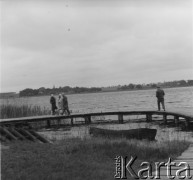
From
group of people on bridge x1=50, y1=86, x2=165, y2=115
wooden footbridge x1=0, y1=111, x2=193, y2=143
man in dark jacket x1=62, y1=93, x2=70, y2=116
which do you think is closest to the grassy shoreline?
wooden footbridge x1=0, y1=111, x2=193, y2=143

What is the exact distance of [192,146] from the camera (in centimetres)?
1290

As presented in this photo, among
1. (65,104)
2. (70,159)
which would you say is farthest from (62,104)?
(70,159)

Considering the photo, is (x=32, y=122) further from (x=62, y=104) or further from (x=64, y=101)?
(x=64, y=101)

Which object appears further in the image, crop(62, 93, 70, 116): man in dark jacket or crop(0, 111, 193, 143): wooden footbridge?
crop(62, 93, 70, 116): man in dark jacket

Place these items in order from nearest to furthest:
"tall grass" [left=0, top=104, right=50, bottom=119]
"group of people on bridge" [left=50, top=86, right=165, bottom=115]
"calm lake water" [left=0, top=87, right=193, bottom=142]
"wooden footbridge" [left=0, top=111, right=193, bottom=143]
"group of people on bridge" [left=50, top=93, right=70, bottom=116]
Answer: "wooden footbridge" [left=0, top=111, right=193, bottom=143], "calm lake water" [left=0, top=87, right=193, bottom=142], "group of people on bridge" [left=50, top=86, right=165, bottom=115], "group of people on bridge" [left=50, top=93, right=70, bottom=116], "tall grass" [left=0, top=104, right=50, bottom=119]

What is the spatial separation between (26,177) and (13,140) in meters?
5.51

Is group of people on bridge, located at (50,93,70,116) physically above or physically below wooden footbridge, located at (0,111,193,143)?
above

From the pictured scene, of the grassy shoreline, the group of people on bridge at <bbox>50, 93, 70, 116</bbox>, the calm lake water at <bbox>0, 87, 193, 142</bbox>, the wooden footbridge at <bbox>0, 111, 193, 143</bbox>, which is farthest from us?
the group of people on bridge at <bbox>50, 93, 70, 116</bbox>

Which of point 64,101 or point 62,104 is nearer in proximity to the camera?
point 64,101

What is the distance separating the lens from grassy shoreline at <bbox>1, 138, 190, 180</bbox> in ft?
28.1

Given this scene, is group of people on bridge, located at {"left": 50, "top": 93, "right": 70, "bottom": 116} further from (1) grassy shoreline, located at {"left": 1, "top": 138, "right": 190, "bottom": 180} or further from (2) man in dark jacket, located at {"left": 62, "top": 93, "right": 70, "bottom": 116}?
(1) grassy shoreline, located at {"left": 1, "top": 138, "right": 190, "bottom": 180}

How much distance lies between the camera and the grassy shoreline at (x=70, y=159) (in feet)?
28.1

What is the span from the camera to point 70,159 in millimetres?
10242

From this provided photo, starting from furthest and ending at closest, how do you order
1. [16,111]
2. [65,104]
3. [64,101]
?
[16,111] → [65,104] → [64,101]
